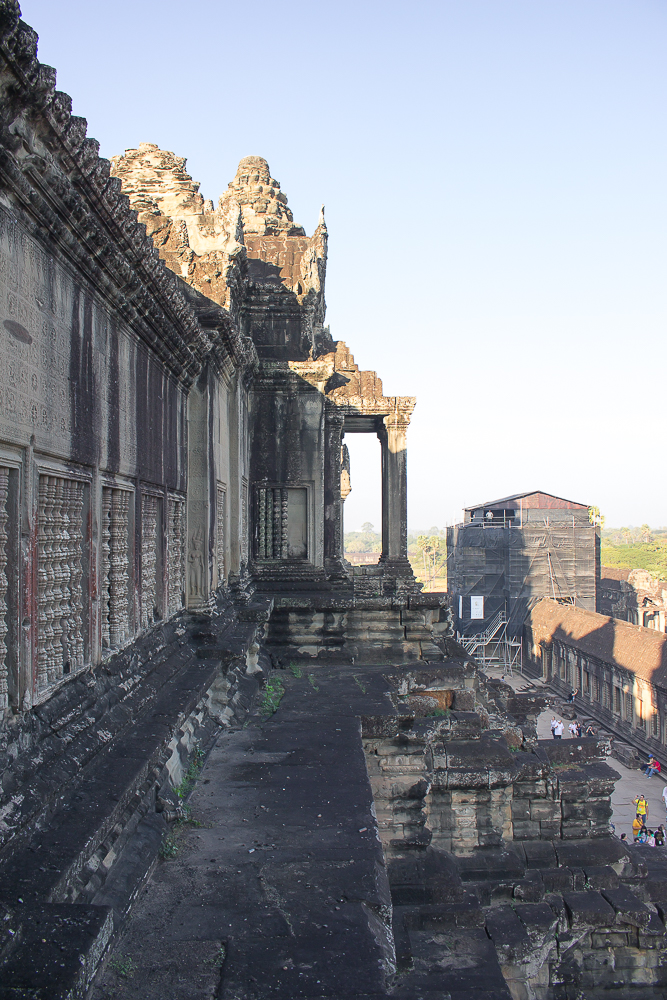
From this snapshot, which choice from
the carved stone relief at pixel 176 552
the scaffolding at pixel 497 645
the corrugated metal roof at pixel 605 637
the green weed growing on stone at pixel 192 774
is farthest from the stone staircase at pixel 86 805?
the scaffolding at pixel 497 645

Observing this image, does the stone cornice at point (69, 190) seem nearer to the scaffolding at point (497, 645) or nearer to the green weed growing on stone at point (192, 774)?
the green weed growing on stone at point (192, 774)

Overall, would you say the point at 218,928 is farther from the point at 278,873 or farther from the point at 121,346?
the point at 121,346

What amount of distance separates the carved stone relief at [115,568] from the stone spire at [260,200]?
13327 mm

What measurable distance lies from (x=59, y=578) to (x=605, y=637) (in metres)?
25.0

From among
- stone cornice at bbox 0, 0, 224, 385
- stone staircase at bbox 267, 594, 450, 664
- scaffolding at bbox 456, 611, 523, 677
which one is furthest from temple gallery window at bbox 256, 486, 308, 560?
scaffolding at bbox 456, 611, 523, 677

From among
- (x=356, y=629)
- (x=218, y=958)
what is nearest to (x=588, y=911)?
(x=356, y=629)

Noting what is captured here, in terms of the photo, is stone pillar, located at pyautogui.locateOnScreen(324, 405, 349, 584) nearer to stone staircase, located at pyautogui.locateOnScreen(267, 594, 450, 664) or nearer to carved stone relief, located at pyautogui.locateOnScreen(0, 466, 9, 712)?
stone staircase, located at pyautogui.locateOnScreen(267, 594, 450, 664)

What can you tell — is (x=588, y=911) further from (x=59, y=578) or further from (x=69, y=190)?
(x=69, y=190)

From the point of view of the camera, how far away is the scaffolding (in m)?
34.4

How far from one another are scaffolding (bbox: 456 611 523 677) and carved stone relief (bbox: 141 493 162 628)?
29.9 meters

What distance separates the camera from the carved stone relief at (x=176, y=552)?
6.26 meters

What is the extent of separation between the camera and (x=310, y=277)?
39.7 feet

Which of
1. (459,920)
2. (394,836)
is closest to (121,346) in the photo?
(394,836)

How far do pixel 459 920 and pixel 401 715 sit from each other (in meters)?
1.75
